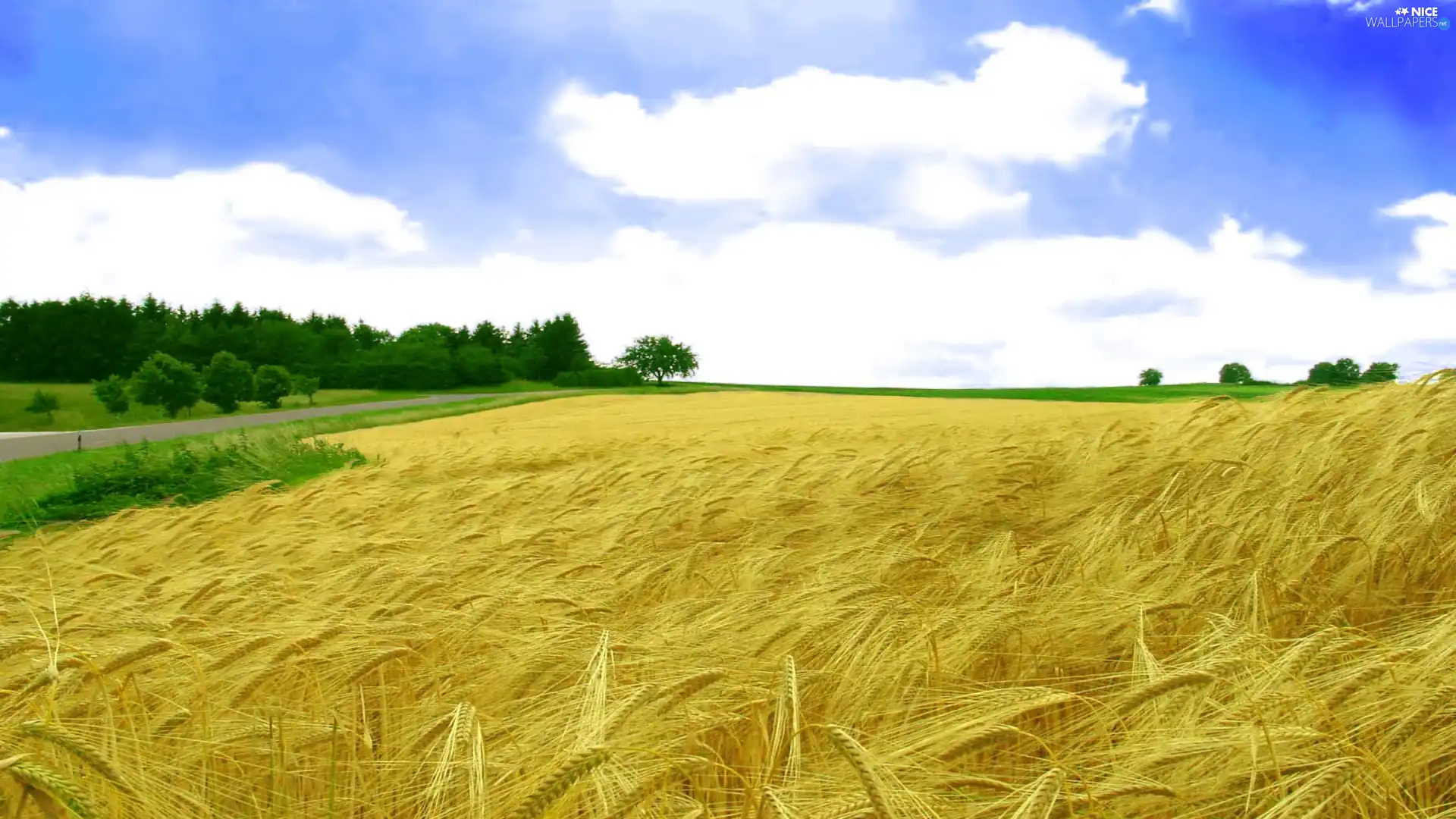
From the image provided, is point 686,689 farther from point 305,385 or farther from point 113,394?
point 305,385

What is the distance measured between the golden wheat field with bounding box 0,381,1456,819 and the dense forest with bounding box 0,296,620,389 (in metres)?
57.6

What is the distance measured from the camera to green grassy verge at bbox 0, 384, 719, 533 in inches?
381

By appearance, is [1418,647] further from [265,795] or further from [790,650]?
[265,795]

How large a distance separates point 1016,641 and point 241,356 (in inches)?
3080

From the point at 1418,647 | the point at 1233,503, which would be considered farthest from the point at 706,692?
the point at 1233,503

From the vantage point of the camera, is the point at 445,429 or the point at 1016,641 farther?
the point at 445,429

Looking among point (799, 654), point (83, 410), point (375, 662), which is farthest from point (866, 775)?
point (83, 410)

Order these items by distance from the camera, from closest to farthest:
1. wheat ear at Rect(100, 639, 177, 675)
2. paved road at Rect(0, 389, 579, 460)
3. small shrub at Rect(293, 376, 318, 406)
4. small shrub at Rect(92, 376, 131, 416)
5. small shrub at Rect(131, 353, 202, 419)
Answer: wheat ear at Rect(100, 639, 177, 675)
paved road at Rect(0, 389, 579, 460)
small shrub at Rect(92, 376, 131, 416)
small shrub at Rect(131, 353, 202, 419)
small shrub at Rect(293, 376, 318, 406)

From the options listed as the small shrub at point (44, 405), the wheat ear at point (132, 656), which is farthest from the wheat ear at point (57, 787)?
the small shrub at point (44, 405)

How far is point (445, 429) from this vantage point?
72.7 ft

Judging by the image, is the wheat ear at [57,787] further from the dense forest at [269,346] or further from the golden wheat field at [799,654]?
the dense forest at [269,346]

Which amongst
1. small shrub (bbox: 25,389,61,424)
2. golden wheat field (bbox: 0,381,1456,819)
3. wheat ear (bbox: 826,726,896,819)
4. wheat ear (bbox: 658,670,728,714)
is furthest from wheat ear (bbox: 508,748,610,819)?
small shrub (bbox: 25,389,61,424)

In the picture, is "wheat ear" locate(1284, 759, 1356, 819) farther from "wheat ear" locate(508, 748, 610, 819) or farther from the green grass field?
the green grass field

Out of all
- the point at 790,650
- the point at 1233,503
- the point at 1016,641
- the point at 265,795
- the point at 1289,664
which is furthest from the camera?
the point at 1233,503
